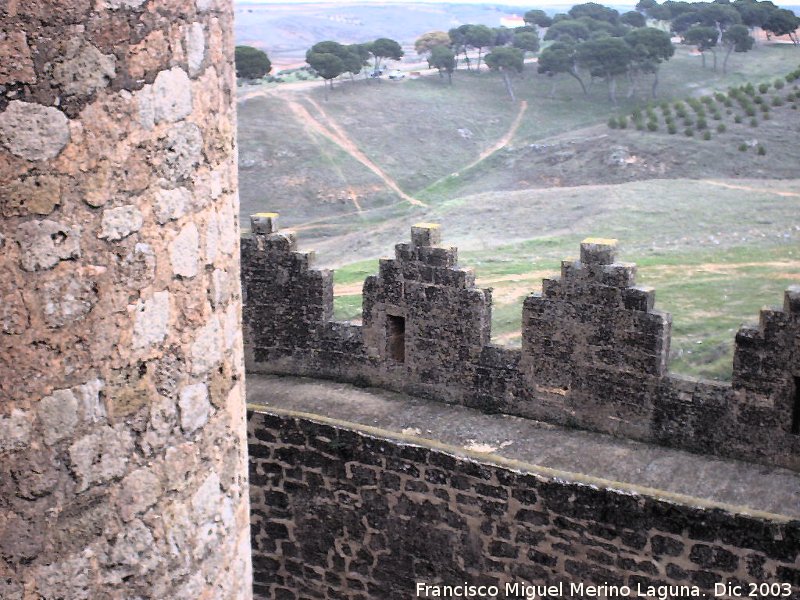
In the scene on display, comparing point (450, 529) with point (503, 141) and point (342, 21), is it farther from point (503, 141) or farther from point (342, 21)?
point (342, 21)

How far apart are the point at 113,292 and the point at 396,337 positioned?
28.1 feet

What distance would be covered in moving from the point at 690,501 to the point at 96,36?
494 centimetres

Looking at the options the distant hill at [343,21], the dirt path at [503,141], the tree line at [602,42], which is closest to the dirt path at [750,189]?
the dirt path at [503,141]

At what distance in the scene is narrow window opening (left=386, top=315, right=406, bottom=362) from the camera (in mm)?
11258

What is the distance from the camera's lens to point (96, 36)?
9.03ft

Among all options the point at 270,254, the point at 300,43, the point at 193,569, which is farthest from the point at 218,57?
the point at 300,43

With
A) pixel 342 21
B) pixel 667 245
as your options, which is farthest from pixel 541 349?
pixel 342 21

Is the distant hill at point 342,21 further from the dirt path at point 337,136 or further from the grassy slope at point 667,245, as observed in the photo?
the grassy slope at point 667,245

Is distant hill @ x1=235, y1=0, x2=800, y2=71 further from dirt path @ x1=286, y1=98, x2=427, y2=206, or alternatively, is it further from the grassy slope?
the grassy slope

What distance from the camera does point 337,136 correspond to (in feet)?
171

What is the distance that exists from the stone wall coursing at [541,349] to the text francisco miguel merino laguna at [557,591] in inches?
105

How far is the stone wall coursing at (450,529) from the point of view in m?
6.45

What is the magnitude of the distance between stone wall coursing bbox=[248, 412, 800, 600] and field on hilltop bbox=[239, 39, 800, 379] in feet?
31.4

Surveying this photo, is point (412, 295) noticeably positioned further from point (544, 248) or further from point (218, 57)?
point (544, 248)
